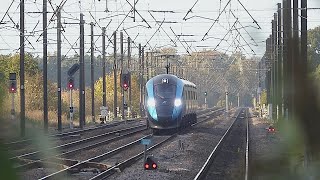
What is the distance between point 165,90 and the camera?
3838 centimetres

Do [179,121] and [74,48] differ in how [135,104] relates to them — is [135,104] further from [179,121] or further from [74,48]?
[179,121]

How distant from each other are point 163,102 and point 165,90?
711 mm

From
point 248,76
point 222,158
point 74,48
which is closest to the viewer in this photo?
point 222,158

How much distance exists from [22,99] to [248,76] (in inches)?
4492

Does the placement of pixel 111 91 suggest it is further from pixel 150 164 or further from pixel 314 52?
pixel 314 52

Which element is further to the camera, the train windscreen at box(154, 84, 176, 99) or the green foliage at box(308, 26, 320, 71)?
the train windscreen at box(154, 84, 176, 99)

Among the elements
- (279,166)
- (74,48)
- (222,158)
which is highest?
(74,48)

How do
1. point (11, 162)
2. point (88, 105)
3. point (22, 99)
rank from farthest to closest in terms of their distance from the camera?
point (88, 105) → point (22, 99) → point (11, 162)

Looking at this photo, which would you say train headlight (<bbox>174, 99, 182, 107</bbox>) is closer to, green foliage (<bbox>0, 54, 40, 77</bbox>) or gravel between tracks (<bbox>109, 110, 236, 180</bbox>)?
gravel between tracks (<bbox>109, 110, 236, 180</bbox>)

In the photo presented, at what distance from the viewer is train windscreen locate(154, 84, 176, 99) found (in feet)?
125

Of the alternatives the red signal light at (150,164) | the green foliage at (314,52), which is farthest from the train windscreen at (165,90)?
the green foliage at (314,52)

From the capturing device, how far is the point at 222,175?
768 inches

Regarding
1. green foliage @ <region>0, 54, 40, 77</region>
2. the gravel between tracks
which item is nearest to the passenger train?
the gravel between tracks

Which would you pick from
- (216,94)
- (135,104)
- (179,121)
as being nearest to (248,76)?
(216,94)
